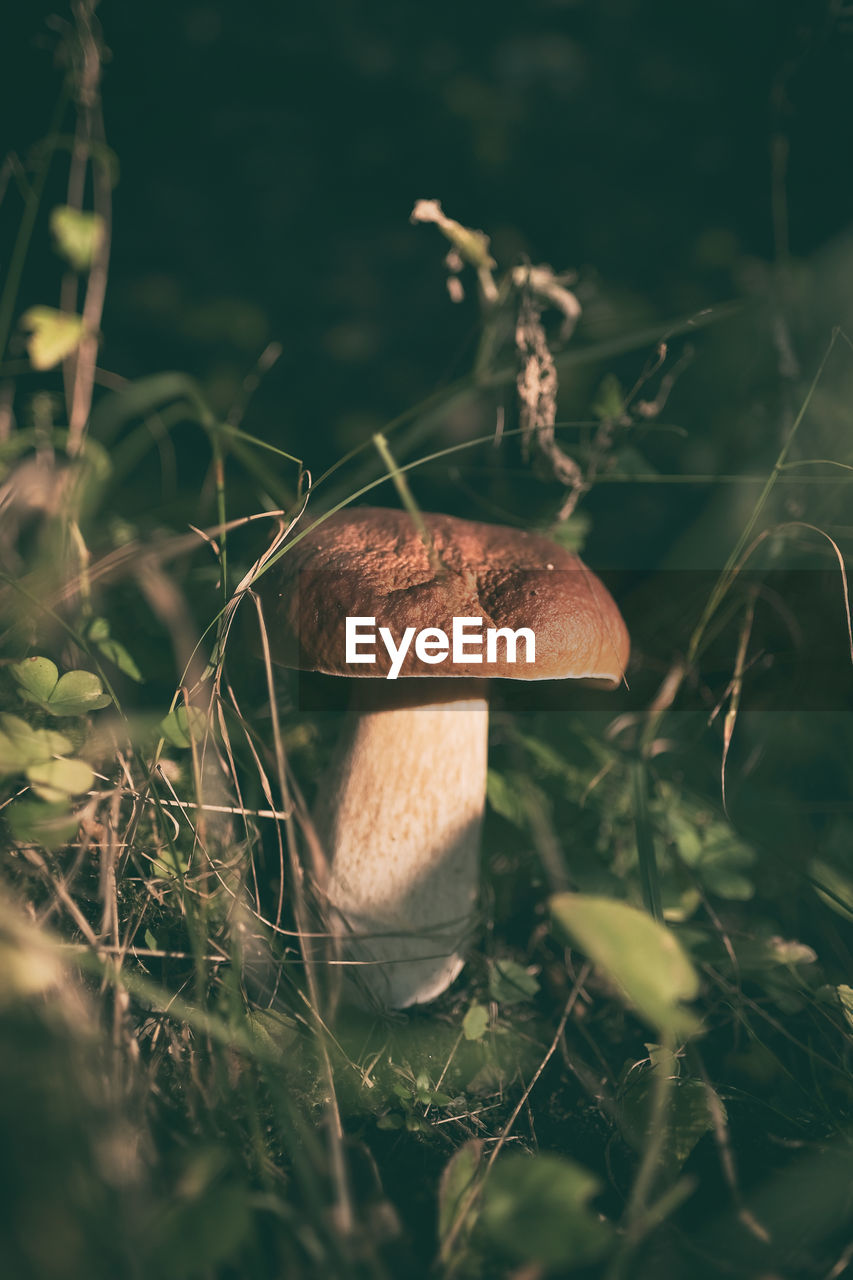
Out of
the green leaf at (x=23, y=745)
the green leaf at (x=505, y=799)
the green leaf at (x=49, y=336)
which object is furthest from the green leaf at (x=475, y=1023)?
the green leaf at (x=49, y=336)

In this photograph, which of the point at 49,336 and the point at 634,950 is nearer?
the point at 634,950

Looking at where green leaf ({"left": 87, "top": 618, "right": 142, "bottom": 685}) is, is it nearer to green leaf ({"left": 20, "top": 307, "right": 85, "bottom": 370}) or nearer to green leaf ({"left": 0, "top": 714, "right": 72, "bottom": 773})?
green leaf ({"left": 0, "top": 714, "right": 72, "bottom": 773})

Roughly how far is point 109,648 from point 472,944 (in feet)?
3.23

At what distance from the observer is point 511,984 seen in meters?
1.35

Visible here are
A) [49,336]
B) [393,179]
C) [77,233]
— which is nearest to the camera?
[49,336]

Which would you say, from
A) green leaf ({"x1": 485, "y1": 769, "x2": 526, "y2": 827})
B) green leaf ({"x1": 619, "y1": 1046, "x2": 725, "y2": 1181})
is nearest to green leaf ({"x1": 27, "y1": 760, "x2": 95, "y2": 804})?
green leaf ({"x1": 485, "y1": 769, "x2": 526, "y2": 827})

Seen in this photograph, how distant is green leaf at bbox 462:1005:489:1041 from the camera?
1.25 metres

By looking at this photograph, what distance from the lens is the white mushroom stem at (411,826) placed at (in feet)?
4.47

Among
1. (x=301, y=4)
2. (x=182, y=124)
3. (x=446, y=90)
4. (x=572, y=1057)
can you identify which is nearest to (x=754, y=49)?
(x=446, y=90)

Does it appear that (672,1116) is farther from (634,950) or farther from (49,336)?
(49,336)

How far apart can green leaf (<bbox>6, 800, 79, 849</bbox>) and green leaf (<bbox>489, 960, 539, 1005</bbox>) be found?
86 centimetres

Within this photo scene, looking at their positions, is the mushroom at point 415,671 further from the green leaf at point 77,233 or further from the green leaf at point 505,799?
the green leaf at point 77,233

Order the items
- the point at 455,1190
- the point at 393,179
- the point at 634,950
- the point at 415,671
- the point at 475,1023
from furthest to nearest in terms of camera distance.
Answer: the point at 393,179, the point at 475,1023, the point at 415,671, the point at 455,1190, the point at 634,950

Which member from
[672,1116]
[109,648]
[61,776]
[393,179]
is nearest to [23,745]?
[61,776]
